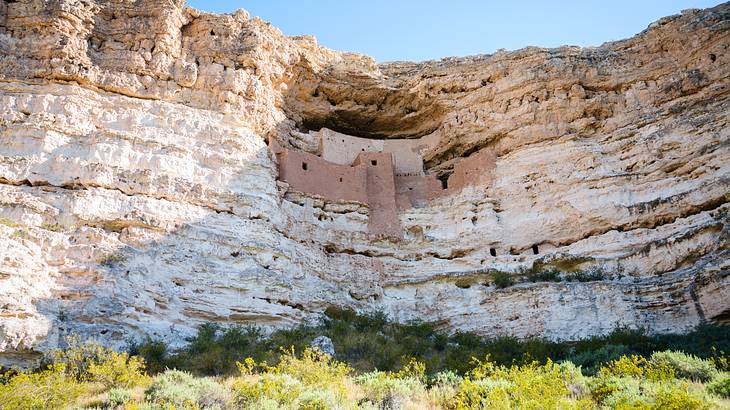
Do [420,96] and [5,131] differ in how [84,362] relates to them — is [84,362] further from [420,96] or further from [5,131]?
[420,96]

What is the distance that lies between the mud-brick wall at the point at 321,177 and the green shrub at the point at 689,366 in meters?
10.3

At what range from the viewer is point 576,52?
20.3m

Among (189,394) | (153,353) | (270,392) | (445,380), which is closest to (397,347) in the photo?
(445,380)

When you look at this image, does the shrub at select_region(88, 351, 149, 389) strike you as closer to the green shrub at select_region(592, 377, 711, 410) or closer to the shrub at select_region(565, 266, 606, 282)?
the green shrub at select_region(592, 377, 711, 410)

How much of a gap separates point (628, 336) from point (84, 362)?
31.2ft

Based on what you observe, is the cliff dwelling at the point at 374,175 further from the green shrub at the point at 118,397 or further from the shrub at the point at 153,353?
the green shrub at the point at 118,397

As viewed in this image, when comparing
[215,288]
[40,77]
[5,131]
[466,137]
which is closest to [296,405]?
[215,288]

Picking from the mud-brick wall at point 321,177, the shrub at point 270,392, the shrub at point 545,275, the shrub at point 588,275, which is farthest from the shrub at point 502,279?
the shrub at point 270,392

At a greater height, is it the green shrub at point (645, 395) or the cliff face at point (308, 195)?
the cliff face at point (308, 195)

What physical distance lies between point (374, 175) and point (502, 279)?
522cm

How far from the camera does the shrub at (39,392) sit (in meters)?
8.70

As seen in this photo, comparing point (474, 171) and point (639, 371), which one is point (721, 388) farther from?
point (474, 171)

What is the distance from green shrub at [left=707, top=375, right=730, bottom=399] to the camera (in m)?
7.71

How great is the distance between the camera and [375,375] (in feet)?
34.1
